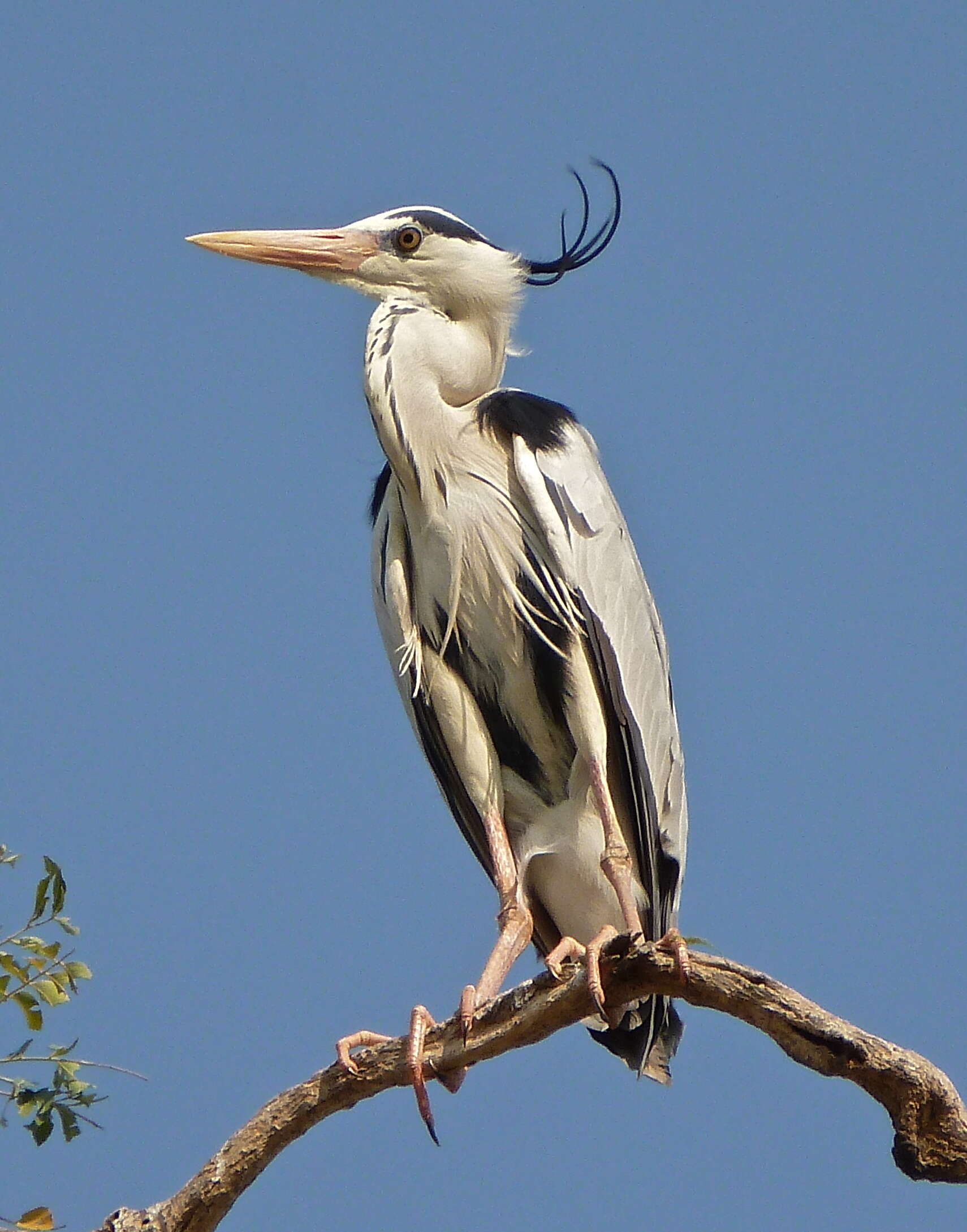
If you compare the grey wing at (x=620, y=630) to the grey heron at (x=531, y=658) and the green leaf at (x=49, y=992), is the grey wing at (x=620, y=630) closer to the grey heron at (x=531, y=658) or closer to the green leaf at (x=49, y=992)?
the grey heron at (x=531, y=658)

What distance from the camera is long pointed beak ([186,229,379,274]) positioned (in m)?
5.29

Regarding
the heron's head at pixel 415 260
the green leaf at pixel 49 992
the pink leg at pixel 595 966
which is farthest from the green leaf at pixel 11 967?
the heron's head at pixel 415 260

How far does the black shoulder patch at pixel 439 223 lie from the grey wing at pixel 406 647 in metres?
0.81

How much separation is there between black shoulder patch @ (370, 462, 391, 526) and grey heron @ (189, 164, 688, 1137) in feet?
0.25

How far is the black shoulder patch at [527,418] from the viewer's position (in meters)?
4.79

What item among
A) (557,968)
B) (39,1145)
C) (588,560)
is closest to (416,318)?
(588,560)

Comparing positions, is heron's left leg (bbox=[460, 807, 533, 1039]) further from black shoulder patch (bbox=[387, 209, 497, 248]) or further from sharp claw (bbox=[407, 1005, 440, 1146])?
black shoulder patch (bbox=[387, 209, 497, 248])

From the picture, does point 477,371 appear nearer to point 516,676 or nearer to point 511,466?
point 511,466

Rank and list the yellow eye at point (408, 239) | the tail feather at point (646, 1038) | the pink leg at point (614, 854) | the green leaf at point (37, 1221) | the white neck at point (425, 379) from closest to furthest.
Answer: the green leaf at point (37, 1221)
the pink leg at point (614, 854)
the tail feather at point (646, 1038)
the white neck at point (425, 379)
the yellow eye at point (408, 239)

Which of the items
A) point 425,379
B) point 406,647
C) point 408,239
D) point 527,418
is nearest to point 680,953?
point 406,647

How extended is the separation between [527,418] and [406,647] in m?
0.71

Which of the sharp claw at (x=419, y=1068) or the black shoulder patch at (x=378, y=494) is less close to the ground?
the black shoulder patch at (x=378, y=494)

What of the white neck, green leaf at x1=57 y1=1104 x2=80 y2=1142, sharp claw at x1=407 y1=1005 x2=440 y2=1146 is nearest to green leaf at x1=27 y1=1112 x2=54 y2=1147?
green leaf at x1=57 y1=1104 x2=80 y2=1142

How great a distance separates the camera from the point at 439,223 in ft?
17.4
